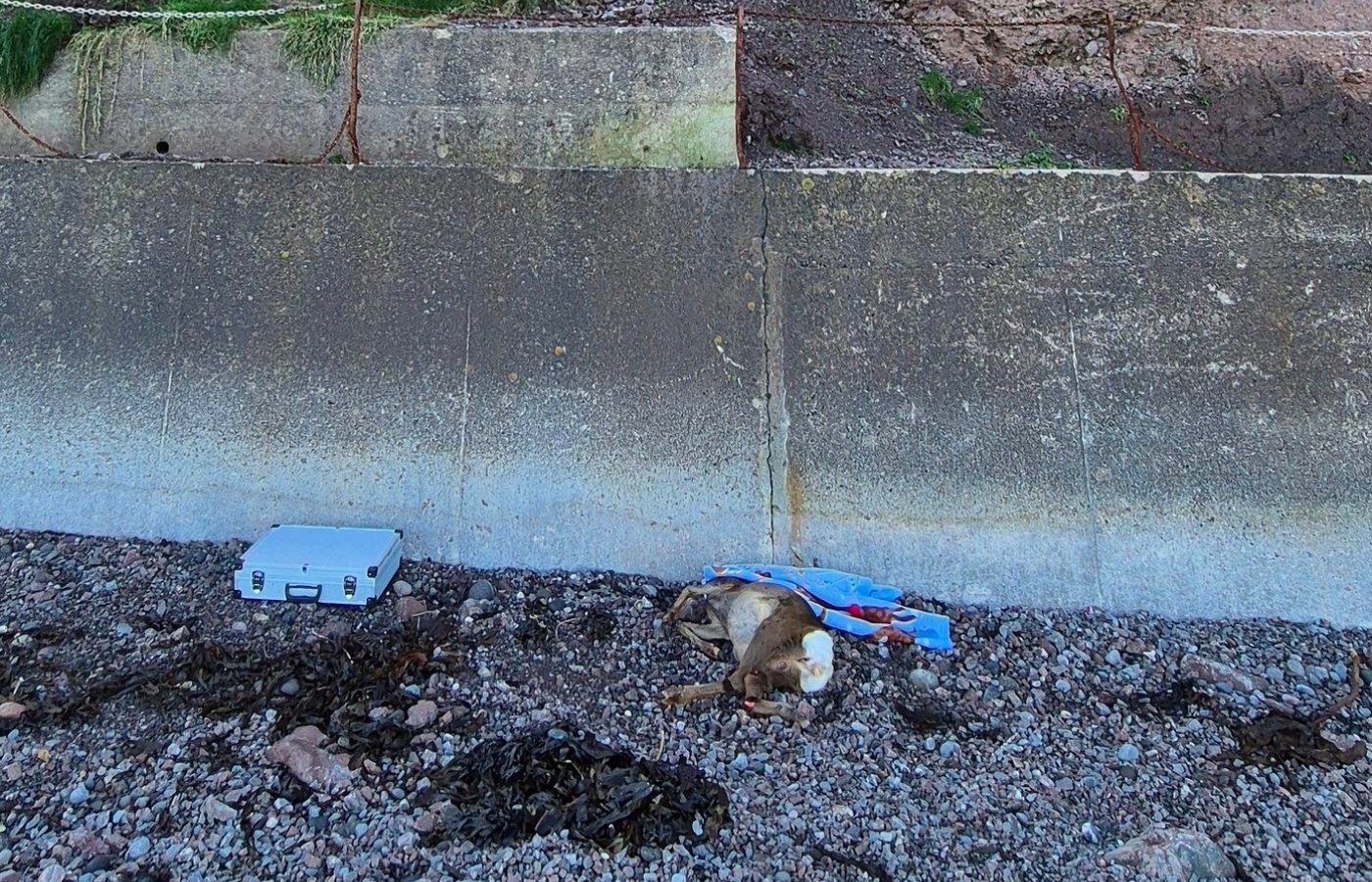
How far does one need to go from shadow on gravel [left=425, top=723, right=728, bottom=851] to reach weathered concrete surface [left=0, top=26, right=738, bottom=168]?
103 inches

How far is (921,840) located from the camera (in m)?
2.16

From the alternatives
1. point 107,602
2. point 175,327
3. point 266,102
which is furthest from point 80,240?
point 107,602

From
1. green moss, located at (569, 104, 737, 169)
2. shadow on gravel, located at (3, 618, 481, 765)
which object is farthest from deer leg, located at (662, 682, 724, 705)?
green moss, located at (569, 104, 737, 169)

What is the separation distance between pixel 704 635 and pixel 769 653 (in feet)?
1.07

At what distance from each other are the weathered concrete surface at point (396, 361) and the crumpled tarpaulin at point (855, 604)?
0.88ft

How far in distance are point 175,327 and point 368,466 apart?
1.11 meters

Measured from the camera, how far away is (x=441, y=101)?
3840 mm

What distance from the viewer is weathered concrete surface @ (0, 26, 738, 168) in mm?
3775

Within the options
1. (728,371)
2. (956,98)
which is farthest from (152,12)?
(956,98)

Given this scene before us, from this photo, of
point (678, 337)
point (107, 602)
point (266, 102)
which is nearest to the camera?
point (107, 602)

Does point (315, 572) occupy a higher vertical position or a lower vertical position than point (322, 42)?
lower

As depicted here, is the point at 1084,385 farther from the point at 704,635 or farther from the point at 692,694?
the point at 692,694

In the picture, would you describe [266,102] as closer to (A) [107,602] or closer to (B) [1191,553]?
(A) [107,602]

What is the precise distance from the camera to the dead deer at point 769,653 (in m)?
2.67
